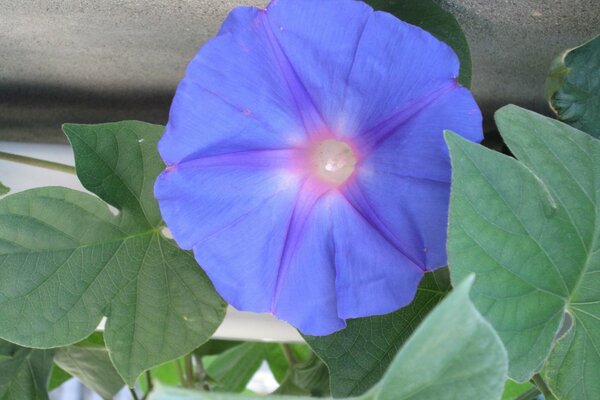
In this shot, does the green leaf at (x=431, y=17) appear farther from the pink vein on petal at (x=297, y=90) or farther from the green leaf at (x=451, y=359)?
the green leaf at (x=451, y=359)

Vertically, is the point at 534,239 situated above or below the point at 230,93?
below

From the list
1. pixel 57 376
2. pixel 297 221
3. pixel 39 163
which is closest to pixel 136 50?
pixel 39 163

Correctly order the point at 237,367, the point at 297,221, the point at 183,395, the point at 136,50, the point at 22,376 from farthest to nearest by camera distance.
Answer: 1. the point at 237,367
2. the point at 22,376
3. the point at 136,50
4. the point at 297,221
5. the point at 183,395

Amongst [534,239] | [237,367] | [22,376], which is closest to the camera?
[534,239]

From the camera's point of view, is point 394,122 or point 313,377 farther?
point 313,377

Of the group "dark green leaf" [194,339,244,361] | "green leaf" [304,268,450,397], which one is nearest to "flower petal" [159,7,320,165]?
"green leaf" [304,268,450,397]

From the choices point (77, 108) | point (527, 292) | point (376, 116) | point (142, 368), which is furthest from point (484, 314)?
point (77, 108)

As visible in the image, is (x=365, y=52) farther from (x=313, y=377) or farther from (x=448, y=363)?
(x=313, y=377)

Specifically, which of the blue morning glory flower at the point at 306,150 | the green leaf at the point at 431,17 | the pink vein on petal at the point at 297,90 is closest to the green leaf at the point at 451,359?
the blue morning glory flower at the point at 306,150

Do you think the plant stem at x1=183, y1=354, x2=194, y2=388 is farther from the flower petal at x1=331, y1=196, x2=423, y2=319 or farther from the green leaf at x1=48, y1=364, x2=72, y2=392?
the flower petal at x1=331, y1=196, x2=423, y2=319
